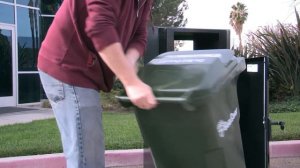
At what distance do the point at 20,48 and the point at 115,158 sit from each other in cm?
1007

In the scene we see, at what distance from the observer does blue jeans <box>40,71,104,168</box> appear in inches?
83.5

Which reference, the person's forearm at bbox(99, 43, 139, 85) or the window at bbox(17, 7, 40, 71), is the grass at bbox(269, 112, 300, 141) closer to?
the person's forearm at bbox(99, 43, 139, 85)

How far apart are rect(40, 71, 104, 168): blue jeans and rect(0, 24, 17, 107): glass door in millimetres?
12129

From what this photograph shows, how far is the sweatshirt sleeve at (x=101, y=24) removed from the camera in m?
1.88

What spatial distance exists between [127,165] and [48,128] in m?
2.77

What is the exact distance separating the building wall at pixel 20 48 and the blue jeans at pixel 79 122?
39.7 ft

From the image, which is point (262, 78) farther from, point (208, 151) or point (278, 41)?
point (278, 41)

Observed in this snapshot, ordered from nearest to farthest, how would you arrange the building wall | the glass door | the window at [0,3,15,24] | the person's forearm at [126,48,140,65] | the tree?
the person's forearm at [126,48,140,65]
the glass door
the building wall
the window at [0,3,15,24]
the tree

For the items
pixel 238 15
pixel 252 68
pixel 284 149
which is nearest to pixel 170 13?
pixel 238 15

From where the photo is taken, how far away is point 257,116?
3.27m

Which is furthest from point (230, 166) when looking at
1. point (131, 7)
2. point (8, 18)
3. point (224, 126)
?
point (8, 18)

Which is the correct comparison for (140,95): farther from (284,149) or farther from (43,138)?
(43,138)

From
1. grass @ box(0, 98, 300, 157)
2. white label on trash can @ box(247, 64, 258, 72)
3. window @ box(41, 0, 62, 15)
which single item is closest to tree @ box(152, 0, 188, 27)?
window @ box(41, 0, 62, 15)

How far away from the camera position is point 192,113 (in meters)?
2.04
